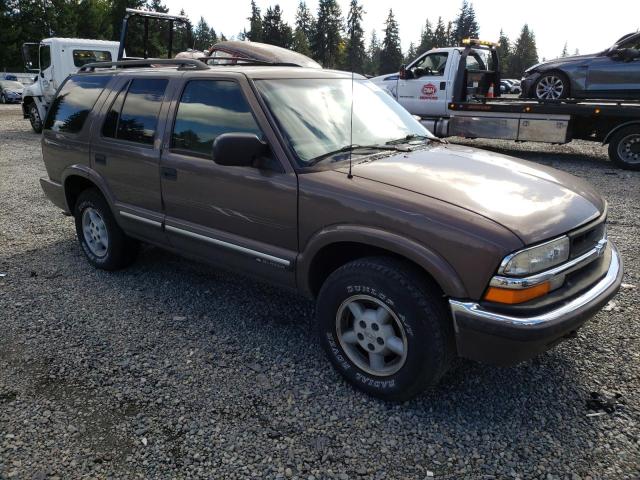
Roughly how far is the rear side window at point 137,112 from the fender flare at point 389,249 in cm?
178

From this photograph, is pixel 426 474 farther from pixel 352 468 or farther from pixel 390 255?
pixel 390 255

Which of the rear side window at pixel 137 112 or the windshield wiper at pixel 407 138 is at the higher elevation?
the rear side window at pixel 137 112

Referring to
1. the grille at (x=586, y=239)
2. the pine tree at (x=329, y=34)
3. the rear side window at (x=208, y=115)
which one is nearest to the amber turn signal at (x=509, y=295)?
the grille at (x=586, y=239)

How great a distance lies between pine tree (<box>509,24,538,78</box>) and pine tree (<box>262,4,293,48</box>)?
131 ft

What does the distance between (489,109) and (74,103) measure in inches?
352

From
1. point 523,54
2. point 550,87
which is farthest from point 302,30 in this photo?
point 550,87

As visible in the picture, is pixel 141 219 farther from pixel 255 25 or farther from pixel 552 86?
pixel 255 25

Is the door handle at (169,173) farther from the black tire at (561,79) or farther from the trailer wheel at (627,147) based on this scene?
the black tire at (561,79)

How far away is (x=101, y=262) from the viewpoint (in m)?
4.87

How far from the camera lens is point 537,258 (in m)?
2.51

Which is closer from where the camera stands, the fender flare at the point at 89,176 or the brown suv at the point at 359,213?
the brown suv at the point at 359,213

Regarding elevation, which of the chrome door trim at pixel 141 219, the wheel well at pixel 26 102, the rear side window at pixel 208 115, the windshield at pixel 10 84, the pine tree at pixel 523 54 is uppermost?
the pine tree at pixel 523 54

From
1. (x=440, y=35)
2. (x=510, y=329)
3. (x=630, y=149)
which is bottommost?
(x=510, y=329)

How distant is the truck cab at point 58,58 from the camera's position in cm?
1440
